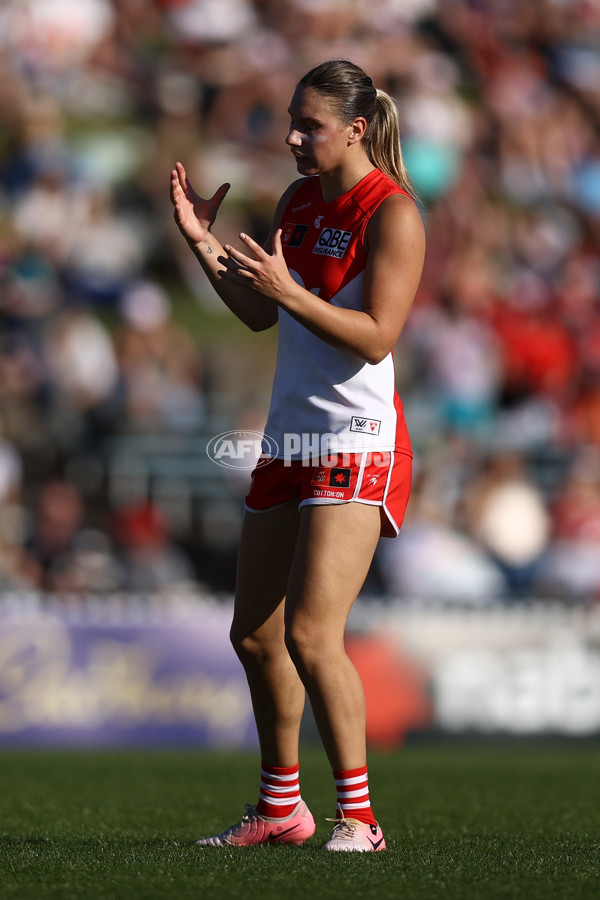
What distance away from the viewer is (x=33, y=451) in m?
9.73

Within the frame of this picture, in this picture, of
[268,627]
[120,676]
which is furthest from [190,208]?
[120,676]

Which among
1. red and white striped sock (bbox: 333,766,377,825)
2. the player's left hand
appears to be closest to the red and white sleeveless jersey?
the player's left hand

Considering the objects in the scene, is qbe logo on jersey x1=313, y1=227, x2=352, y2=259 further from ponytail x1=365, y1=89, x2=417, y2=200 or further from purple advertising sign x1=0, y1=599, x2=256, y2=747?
purple advertising sign x1=0, y1=599, x2=256, y2=747

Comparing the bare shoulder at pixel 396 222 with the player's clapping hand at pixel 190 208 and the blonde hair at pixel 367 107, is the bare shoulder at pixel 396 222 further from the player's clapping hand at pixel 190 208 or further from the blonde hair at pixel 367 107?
the player's clapping hand at pixel 190 208

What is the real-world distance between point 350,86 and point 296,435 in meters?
0.96

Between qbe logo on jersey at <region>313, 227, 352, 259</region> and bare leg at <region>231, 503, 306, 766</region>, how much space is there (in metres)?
0.74

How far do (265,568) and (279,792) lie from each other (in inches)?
25.2

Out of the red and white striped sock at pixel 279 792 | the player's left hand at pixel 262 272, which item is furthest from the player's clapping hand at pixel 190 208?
the red and white striped sock at pixel 279 792

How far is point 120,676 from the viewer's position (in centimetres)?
831

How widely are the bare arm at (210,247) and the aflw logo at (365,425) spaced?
488 mm

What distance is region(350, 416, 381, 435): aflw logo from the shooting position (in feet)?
12.5

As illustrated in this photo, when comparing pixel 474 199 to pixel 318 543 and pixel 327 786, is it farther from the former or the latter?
pixel 318 543

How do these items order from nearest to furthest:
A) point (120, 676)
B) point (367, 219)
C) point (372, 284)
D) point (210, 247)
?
point (372, 284) → point (367, 219) → point (210, 247) → point (120, 676)
